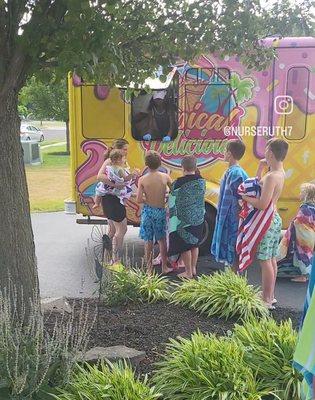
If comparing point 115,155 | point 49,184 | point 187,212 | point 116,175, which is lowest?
point 49,184

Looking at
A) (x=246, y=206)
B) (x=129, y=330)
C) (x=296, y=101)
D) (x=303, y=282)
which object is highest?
(x=296, y=101)

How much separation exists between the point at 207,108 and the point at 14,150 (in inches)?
164

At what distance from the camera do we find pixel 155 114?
7559 mm

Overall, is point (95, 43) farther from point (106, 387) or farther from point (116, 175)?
point (116, 175)

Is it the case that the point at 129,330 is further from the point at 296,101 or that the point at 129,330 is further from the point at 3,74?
the point at 296,101

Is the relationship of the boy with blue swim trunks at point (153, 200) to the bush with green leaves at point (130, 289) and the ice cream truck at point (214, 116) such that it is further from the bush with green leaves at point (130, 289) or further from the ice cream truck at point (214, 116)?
the bush with green leaves at point (130, 289)

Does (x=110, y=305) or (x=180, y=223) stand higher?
(x=180, y=223)

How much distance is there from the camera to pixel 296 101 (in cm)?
738

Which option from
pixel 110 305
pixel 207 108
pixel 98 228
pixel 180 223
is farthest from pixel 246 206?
pixel 98 228

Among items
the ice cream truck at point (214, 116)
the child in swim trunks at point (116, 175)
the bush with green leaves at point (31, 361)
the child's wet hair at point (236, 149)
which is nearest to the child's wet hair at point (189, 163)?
the child's wet hair at point (236, 149)

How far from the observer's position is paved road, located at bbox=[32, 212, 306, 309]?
6.59 meters

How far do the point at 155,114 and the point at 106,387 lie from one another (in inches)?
201

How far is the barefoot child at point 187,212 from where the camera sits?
639cm

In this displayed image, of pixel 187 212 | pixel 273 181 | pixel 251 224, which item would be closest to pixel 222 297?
pixel 251 224
